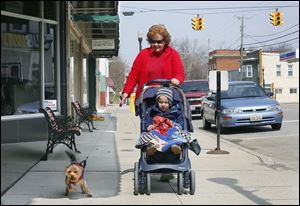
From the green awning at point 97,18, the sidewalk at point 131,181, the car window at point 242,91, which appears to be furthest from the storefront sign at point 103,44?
the sidewalk at point 131,181

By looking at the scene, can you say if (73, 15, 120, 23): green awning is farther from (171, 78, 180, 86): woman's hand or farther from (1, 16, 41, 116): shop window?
(171, 78, 180, 86): woman's hand

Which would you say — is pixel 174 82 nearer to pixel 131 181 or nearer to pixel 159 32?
pixel 159 32

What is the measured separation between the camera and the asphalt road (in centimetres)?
996

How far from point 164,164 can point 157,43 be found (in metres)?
1.61

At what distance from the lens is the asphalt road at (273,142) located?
996cm

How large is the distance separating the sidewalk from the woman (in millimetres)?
1307

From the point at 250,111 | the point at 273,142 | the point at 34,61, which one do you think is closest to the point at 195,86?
the point at 250,111

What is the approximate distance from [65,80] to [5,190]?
524 cm

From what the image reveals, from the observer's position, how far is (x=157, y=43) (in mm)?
6855

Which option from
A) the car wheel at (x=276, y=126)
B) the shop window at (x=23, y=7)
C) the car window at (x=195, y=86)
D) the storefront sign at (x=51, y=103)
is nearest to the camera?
the shop window at (x=23, y=7)

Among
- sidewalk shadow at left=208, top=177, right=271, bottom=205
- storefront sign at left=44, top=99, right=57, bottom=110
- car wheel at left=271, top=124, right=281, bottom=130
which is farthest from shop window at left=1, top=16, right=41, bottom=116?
car wheel at left=271, top=124, right=281, bottom=130

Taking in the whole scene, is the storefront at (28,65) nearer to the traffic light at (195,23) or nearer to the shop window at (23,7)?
the shop window at (23,7)

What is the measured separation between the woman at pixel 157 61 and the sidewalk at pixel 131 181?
4.29 feet

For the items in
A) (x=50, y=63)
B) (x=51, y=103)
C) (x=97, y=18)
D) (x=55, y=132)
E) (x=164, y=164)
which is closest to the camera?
(x=164, y=164)
